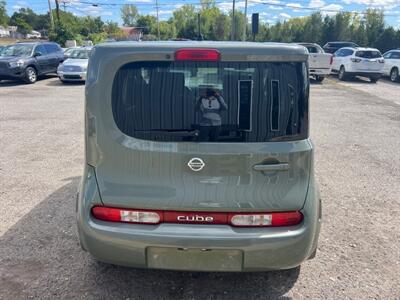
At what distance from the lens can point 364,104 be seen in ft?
38.9

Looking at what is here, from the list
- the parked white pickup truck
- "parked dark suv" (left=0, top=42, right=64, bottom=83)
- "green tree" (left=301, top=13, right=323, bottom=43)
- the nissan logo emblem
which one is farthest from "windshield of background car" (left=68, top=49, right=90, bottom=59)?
"green tree" (left=301, top=13, right=323, bottom=43)

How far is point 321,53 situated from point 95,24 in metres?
70.3

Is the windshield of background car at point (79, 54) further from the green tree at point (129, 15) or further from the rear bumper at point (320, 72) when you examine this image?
the green tree at point (129, 15)

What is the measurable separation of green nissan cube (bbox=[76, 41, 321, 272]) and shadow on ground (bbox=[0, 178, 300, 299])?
18.7 inches

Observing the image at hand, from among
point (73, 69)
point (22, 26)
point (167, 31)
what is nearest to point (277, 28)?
point (167, 31)

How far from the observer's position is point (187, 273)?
295 cm

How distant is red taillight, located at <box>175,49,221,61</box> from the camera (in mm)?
2238

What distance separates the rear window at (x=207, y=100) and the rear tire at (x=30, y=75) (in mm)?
14325

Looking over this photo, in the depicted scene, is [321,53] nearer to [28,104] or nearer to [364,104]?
[364,104]

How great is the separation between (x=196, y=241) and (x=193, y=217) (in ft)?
0.53

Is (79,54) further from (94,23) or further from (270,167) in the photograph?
(94,23)

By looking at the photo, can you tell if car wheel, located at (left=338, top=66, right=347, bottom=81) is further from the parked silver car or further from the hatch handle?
the hatch handle

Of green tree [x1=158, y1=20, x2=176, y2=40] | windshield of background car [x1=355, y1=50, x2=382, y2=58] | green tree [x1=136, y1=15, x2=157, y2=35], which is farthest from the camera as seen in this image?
green tree [x1=136, y1=15, x2=157, y2=35]

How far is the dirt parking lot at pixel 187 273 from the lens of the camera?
2.77 metres
